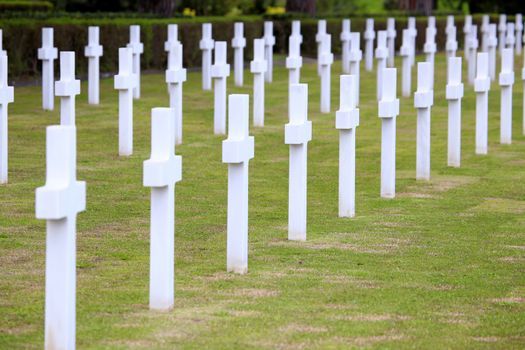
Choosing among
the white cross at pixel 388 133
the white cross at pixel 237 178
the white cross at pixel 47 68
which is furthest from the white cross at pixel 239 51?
the white cross at pixel 237 178

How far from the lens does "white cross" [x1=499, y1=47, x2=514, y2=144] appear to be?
52.5 feet

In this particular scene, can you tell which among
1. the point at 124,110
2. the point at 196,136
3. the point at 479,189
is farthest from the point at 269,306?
the point at 196,136

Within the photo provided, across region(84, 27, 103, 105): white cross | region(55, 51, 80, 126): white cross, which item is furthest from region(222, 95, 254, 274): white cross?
region(84, 27, 103, 105): white cross

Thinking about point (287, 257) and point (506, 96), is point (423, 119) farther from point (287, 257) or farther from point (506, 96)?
point (287, 257)

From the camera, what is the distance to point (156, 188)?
24.1 feet

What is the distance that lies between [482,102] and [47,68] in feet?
20.3

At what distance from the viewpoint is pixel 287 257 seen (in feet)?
30.0

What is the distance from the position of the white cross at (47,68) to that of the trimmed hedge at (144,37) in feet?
9.08

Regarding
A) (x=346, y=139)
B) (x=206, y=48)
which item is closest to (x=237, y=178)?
(x=346, y=139)

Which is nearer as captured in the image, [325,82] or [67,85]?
[67,85]

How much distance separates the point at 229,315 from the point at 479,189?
566 centimetres

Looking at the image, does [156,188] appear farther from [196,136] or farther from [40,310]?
[196,136]

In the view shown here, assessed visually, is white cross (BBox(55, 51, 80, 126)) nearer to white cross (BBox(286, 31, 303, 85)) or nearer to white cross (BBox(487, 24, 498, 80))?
white cross (BBox(286, 31, 303, 85))

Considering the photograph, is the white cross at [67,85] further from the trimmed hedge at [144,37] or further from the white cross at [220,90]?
the trimmed hedge at [144,37]
